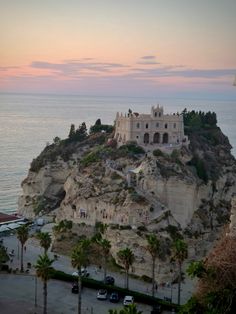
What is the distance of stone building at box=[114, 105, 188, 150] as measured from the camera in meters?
84.3

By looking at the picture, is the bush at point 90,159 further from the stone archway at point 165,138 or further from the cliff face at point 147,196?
the stone archway at point 165,138

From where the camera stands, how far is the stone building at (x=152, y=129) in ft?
277

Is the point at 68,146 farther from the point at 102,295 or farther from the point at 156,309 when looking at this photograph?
the point at 156,309

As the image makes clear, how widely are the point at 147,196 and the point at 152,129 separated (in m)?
17.9

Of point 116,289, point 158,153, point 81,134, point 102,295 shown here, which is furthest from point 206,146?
point 102,295

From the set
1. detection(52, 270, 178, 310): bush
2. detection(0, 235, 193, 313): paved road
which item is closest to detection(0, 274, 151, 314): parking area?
detection(52, 270, 178, 310): bush

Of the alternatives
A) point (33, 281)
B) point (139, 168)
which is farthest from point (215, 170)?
point (33, 281)

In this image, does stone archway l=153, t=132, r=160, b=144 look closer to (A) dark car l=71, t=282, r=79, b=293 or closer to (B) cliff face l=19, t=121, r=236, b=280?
(B) cliff face l=19, t=121, r=236, b=280

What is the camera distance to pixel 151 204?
6919 centimetres

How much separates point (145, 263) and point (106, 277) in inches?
220

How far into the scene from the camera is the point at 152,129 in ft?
281

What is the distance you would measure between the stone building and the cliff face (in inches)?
117

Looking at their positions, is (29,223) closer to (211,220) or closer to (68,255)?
(68,255)

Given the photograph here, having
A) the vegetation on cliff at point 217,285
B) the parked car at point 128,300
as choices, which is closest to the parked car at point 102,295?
the parked car at point 128,300
